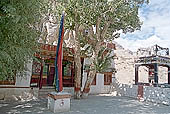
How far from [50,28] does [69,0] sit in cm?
1019

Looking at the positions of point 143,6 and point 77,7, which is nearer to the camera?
point 77,7

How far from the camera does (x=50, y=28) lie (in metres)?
17.6

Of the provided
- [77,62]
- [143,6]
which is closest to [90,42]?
[77,62]

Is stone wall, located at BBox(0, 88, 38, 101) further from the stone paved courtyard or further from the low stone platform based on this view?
the low stone platform

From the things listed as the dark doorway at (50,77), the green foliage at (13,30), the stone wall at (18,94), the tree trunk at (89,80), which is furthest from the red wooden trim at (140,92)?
the green foliage at (13,30)

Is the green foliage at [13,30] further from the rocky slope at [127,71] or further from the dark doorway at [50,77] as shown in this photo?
the rocky slope at [127,71]

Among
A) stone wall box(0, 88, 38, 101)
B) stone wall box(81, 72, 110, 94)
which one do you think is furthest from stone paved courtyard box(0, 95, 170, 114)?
stone wall box(81, 72, 110, 94)

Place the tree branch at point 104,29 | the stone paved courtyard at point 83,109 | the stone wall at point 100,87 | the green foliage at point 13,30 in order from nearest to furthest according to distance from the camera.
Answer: the green foliage at point 13,30
the stone paved courtyard at point 83,109
the tree branch at point 104,29
the stone wall at point 100,87

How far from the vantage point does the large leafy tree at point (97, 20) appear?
307 inches

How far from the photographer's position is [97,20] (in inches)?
336

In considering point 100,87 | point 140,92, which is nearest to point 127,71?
point 100,87

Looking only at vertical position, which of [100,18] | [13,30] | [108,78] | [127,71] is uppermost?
[100,18]

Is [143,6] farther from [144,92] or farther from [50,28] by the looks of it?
[50,28]

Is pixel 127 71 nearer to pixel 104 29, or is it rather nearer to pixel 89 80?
pixel 89 80
